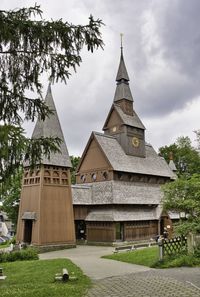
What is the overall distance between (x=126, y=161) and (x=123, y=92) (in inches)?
370

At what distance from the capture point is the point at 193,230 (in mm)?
15977

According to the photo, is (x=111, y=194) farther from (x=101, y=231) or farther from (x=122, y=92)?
(x=122, y=92)

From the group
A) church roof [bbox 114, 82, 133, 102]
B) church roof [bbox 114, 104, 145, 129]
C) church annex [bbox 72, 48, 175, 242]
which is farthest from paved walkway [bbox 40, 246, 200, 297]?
church roof [bbox 114, 82, 133, 102]

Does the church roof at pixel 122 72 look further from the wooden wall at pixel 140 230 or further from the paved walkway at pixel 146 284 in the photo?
the paved walkway at pixel 146 284

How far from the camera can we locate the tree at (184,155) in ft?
181

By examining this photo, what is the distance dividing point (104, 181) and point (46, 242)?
9828mm

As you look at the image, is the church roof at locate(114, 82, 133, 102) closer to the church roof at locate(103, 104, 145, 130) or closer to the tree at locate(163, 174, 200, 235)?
the church roof at locate(103, 104, 145, 130)

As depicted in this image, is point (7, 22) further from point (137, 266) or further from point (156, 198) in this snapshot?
point (156, 198)

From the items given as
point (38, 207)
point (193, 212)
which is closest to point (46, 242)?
point (38, 207)

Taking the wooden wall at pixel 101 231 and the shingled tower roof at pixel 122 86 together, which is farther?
the shingled tower roof at pixel 122 86

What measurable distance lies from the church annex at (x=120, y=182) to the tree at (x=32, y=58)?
2245 cm

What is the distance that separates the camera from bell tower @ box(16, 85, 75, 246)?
87.1 feet

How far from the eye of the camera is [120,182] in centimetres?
3366

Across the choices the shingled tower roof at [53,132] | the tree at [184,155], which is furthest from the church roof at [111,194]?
the tree at [184,155]
